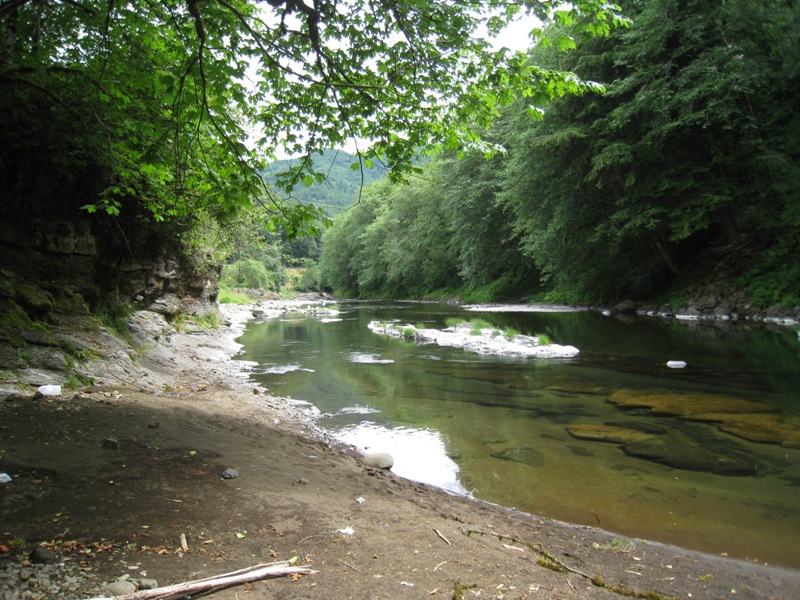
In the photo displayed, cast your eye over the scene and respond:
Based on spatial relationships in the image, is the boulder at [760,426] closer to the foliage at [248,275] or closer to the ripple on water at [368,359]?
the ripple on water at [368,359]

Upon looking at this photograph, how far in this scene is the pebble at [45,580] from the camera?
2.47 metres

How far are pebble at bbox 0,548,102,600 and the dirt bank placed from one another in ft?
0.27

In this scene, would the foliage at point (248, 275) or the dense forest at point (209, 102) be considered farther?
the foliage at point (248, 275)

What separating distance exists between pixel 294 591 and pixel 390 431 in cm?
513

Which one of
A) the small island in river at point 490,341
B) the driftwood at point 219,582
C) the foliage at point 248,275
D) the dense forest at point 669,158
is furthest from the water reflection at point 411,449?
the foliage at point 248,275

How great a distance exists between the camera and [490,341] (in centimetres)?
1612

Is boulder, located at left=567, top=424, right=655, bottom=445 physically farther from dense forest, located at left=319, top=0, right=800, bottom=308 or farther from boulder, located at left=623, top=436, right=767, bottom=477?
dense forest, located at left=319, top=0, right=800, bottom=308

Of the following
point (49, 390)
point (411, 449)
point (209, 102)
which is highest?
point (209, 102)

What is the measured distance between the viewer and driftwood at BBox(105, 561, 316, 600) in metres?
2.47

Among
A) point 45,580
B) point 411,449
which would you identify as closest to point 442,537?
point 45,580

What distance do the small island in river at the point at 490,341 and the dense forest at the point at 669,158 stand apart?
5133mm

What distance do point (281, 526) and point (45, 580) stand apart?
1.47m

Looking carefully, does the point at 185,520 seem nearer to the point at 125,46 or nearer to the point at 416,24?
the point at 416,24

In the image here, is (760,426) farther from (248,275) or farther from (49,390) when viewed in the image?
(248,275)
